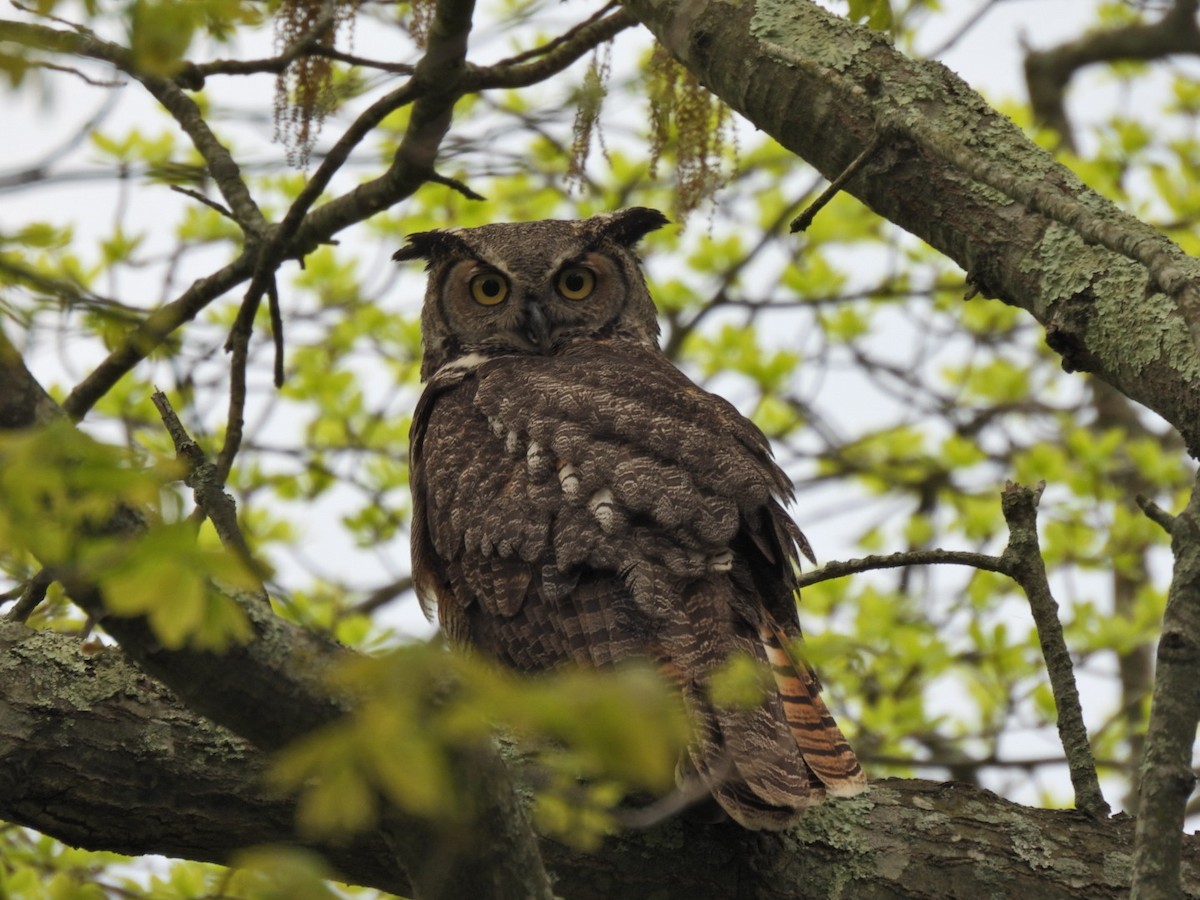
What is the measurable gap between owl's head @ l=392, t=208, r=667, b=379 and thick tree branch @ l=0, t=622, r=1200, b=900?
2458 mm

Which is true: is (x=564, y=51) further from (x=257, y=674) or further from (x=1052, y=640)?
(x=257, y=674)

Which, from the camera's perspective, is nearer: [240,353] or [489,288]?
[240,353]

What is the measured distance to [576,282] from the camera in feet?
17.5

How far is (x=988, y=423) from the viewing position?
916 centimetres

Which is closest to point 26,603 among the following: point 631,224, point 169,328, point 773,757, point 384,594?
point 169,328

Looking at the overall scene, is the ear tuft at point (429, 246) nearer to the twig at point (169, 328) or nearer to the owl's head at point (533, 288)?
the owl's head at point (533, 288)

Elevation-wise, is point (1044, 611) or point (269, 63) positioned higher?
point (269, 63)

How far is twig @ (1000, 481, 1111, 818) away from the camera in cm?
316

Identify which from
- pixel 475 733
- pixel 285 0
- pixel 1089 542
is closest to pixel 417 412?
pixel 285 0

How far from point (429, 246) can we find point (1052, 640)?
3.23m

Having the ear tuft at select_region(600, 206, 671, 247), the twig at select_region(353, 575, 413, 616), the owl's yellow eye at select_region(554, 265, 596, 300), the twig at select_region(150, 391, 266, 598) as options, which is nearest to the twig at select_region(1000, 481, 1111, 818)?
the twig at select_region(150, 391, 266, 598)

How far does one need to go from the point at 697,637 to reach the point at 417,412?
1.68m

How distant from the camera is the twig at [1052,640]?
316 cm

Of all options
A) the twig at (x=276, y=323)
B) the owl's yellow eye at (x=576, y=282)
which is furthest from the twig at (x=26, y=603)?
the owl's yellow eye at (x=576, y=282)
